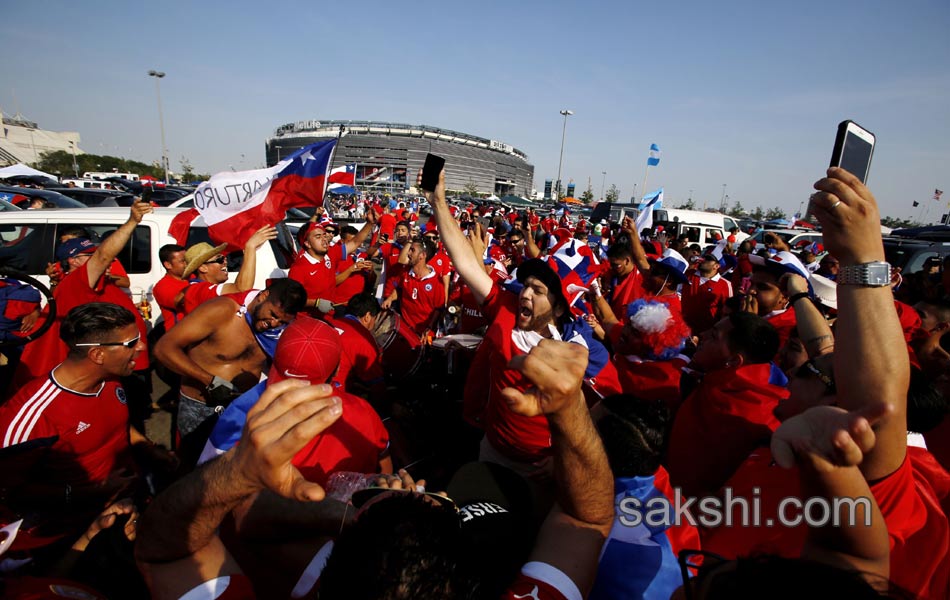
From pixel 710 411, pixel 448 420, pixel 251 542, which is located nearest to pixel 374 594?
pixel 251 542

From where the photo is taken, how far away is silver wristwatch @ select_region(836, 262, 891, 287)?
1.15m

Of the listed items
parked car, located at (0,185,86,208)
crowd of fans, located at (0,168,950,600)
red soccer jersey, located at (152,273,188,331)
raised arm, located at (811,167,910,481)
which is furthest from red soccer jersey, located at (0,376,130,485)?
parked car, located at (0,185,86,208)

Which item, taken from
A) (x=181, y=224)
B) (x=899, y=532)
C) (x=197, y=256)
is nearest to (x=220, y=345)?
(x=197, y=256)

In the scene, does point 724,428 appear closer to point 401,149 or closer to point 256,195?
point 256,195

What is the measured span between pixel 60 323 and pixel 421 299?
3.48m

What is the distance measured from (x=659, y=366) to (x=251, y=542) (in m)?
2.71

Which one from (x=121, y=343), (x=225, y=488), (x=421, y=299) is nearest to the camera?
(x=225, y=488)

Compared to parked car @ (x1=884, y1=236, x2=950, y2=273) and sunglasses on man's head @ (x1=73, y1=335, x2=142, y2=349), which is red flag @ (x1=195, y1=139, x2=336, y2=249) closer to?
sunglasses on man's head @ (x1=73, y1=335, x2=142, y2=349)

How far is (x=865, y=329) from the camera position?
121 centimetres

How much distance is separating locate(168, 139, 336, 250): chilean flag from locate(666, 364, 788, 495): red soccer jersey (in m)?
4.48

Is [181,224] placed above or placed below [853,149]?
below

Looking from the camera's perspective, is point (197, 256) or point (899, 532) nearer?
point (899, 532)

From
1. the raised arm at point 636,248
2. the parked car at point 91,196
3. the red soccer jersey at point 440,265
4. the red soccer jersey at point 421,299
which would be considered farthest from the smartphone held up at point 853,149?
the parked car at point 91,196

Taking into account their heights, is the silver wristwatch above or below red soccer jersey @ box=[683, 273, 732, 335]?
above
